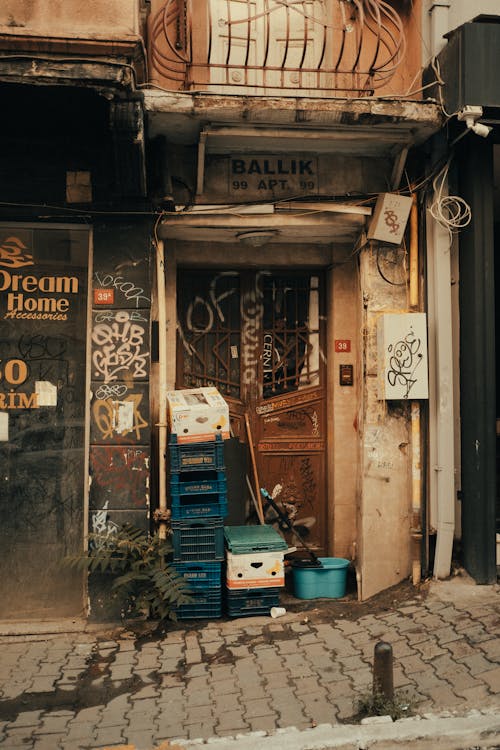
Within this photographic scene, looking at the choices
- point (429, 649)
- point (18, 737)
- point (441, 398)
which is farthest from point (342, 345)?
point (18, 737)

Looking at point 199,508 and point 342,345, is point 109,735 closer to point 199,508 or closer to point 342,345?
point 199,508

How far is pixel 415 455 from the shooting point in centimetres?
704

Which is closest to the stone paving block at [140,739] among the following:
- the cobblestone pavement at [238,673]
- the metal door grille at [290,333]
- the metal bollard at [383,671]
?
the cobblestone pavement at [238,673]

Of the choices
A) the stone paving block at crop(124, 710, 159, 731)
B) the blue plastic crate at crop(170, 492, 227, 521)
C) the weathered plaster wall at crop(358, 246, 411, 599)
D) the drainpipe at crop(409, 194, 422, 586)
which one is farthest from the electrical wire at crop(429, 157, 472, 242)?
the stone paving block at crop(124, 710, 159, 731)

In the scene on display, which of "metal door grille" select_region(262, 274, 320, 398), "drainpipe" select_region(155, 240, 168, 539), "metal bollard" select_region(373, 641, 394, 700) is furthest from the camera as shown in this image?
"metal door grille" select_region(262, 274, 320, 398)

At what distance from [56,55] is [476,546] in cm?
549

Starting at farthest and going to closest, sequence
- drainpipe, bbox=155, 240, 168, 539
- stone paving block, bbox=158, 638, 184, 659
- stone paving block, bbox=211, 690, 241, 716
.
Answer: drainpipe, bbox=155, 240, 168, 539, stone paving block, bbox=158, 638, 184, 659, stone paving block, bbox=211, 690, 241, 716

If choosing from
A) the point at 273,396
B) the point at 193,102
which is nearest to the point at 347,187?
the point at 193,102

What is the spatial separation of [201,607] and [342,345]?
305 centimetres

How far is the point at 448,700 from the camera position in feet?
15.8

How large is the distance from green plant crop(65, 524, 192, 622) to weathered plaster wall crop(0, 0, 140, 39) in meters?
4.17

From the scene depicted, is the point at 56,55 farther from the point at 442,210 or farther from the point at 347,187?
the point at 442,210

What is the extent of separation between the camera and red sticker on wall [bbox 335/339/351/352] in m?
7.77

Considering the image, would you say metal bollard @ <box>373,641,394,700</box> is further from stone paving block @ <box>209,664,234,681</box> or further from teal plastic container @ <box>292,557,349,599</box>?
teal plastic container @ <box>292,557,349,599</box>
